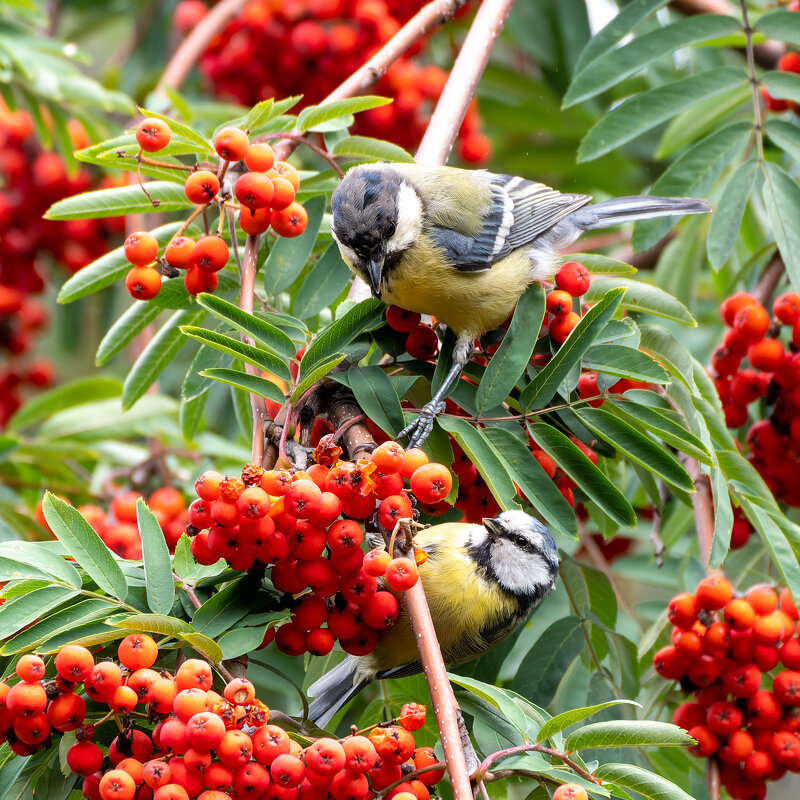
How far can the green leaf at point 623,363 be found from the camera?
2.12 metres

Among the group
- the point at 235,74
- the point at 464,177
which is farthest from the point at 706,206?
the point at 235,74

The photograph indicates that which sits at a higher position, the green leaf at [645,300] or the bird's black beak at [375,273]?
the bird's black beak at [375,273]

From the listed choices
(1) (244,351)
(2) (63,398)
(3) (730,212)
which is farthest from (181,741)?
(2) (63,398)

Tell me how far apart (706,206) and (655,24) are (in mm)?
1625

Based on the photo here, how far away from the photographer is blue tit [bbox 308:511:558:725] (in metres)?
2.43

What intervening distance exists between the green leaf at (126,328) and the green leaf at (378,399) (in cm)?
74

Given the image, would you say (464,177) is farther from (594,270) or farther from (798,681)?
(798,681)

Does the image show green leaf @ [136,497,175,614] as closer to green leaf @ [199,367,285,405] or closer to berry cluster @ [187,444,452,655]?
berry cluster @ [187,444,452,655]

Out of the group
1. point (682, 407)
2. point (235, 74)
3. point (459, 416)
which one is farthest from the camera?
point (235, 74)

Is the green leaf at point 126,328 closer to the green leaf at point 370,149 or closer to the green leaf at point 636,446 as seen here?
the green leaf at point 370,149

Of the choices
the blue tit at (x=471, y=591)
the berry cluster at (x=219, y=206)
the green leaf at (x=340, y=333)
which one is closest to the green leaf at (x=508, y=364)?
the green leaf at (x=340, y=333)

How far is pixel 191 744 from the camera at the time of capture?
148cm

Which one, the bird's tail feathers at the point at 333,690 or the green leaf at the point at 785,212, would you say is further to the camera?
the green leaf at the point at 785,212

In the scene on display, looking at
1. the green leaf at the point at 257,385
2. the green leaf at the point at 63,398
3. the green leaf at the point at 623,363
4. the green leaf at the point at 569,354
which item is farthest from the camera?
the green leaf at the point at 63,398
